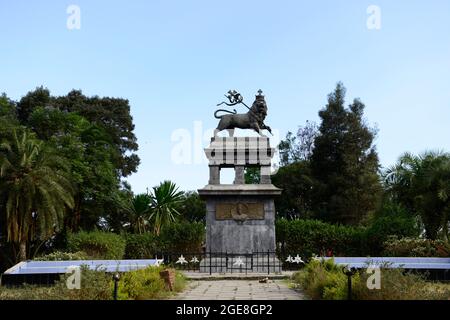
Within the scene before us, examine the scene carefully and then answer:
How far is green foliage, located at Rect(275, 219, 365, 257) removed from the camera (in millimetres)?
27547

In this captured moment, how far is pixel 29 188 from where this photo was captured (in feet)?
87.7

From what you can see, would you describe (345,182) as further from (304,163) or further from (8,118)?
(8,118)

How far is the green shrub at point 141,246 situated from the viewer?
94.3 feet

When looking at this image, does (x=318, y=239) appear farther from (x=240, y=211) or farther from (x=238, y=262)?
(x=238, y=262)

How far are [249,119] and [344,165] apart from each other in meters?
23.6

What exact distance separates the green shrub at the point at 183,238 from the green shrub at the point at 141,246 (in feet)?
1.82

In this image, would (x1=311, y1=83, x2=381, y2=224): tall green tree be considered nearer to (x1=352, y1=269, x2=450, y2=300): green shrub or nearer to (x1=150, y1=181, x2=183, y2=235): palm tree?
(x1=150, y1=181, x2=183, y2=235): palm tree

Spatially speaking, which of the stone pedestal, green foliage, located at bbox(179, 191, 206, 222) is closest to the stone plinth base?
the stone pedestal

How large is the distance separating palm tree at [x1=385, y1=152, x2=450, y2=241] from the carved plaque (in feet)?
33.5

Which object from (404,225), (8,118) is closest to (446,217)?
(404,225)
